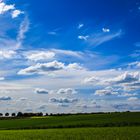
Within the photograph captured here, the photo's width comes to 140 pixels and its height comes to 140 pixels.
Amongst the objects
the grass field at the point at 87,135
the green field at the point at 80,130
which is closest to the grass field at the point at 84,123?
the green field at the point at 80,130

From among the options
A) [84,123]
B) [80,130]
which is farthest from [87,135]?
[84,123]

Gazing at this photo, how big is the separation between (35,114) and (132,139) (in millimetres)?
168349

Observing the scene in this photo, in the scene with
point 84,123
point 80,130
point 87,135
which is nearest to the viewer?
point 87,135

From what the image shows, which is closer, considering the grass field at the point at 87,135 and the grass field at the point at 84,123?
the grass field at the point at 87,135

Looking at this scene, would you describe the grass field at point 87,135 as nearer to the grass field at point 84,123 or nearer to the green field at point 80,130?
the green field at point 80,130

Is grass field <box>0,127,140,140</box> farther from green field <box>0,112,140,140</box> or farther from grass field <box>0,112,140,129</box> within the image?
grass field <box>0,112,140,129</box>

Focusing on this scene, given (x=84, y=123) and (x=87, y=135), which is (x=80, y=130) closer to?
(x=87, y=135)

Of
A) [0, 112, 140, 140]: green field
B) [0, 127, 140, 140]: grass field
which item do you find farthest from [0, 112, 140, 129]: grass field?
[0, 127, 140, 140]: grass field

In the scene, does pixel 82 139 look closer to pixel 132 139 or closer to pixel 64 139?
pixel 64 139

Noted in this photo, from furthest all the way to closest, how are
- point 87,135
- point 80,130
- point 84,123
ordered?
point 84,123 < point 80,130 < point 87,135

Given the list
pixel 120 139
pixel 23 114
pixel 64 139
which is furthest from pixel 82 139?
pixel 23 114

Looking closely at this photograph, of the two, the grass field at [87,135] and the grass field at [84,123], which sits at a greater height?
the grass field at [84,123]

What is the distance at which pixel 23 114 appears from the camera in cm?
19812

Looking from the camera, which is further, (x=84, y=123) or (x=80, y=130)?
(x=84, y=123)
